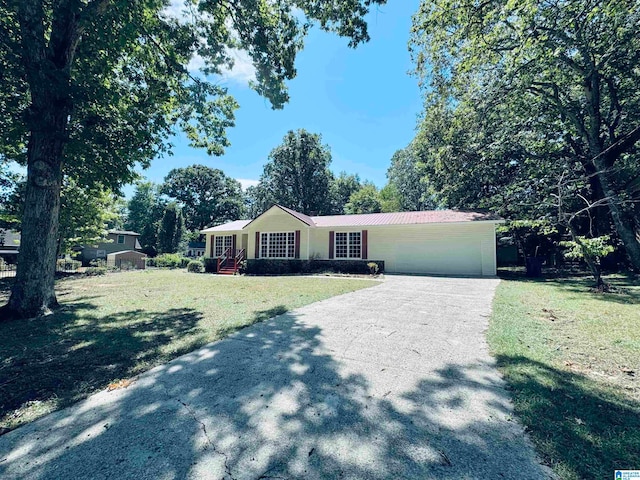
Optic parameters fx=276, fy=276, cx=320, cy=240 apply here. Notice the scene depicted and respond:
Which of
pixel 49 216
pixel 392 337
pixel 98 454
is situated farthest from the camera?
pixel 49 216

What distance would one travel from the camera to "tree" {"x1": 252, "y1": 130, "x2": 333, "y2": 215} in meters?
34.8

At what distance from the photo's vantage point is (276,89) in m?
8.75

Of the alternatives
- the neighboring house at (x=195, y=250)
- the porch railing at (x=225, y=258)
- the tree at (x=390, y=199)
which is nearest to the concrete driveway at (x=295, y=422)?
the porch railing at (x=225, y=258)

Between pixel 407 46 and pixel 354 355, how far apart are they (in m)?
13.4

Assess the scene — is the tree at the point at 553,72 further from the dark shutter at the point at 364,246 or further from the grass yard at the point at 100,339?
the grass yard at the point at 100,339

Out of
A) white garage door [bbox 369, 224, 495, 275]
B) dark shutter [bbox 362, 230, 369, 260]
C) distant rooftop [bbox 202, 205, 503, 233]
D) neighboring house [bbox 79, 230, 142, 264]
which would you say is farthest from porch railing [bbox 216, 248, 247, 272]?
neighboring house [bbox 79, 230, 142, 264]

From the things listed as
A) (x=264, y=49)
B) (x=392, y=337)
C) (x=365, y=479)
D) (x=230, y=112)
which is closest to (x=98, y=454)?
(x=365, y=479)

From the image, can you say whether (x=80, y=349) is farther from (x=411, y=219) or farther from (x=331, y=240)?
(x=411, y=219)

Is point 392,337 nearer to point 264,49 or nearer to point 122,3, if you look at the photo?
point 122,3

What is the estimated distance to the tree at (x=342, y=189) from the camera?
37.8 m

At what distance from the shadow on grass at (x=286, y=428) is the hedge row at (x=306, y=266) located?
12531mm

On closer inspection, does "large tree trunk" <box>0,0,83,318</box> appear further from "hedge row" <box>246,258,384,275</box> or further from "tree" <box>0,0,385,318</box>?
"hedge row" <box>246,258,384,275</box>

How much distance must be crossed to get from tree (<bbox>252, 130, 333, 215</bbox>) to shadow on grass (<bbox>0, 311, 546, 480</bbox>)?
32560 mm

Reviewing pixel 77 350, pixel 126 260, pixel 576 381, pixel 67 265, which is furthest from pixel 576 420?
pixel 126 260
